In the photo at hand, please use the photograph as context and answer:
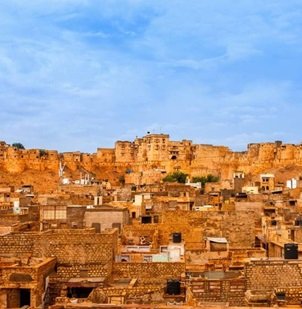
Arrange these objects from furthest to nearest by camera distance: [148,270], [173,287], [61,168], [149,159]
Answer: [149,159]
[61,168]
[148,270]
[173,287]

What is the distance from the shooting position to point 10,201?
33125mm

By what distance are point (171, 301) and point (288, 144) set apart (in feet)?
214

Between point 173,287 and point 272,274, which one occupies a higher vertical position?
point 272,274

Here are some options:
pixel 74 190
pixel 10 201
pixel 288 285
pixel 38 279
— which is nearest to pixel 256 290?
pixel 288 285

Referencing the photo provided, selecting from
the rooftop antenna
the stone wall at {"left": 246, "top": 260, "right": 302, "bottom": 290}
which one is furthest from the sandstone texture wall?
the stone wall at {"left": 246, "top": 260, "right": 302, "bottom": 290}

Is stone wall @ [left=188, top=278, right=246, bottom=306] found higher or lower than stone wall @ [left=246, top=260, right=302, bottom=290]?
lower

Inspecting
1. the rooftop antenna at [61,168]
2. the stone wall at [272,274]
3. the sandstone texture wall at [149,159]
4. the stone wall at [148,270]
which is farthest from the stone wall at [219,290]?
the rooftop antenna at [61,168]

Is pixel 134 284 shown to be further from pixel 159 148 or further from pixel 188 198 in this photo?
pixel 159 148

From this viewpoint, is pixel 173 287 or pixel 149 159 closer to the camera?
pixel 173 287

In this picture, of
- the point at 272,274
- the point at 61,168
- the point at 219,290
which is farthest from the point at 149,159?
the point at 219,290

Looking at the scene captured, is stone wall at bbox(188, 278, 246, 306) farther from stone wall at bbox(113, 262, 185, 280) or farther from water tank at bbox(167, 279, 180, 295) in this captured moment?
stone wall at bbox(113, 262, 185, 280)

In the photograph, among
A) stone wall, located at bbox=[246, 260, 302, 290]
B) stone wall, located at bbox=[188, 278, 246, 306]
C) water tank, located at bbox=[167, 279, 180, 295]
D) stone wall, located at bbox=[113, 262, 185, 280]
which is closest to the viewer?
stone wall, located at bbox=[188, 278, 246, 306]

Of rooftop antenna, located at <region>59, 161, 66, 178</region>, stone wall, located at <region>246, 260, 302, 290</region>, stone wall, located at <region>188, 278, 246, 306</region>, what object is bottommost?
stone wall, located at <region>188, 278, 246, 306</region>

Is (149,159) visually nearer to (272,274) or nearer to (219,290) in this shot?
(272,274)
